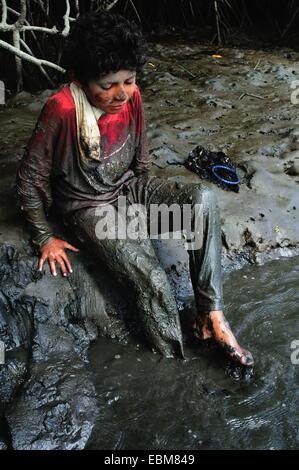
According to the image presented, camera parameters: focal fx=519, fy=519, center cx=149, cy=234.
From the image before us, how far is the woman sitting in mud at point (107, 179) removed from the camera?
256 centimetres

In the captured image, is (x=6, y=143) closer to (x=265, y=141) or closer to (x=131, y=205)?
(x=131, y=205)

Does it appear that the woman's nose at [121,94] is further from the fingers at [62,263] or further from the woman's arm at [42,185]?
the fingers at [62,263]

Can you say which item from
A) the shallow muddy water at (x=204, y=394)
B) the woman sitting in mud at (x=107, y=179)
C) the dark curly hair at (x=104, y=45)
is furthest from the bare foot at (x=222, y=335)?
the dark curly hair at (x=104, y=45)

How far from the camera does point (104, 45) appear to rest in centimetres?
247

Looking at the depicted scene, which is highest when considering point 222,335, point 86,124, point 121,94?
point 121,94

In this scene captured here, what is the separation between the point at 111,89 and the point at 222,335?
1413 millimetres

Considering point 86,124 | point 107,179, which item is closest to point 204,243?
point 107,179

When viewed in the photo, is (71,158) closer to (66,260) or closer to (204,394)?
(66,260)

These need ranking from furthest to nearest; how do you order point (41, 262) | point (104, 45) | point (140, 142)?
point (140, 142) < point (41, 262) < point (104, 45)

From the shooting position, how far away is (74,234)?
314cm

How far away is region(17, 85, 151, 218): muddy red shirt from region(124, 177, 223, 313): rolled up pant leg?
313 mm

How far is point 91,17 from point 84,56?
19 cm

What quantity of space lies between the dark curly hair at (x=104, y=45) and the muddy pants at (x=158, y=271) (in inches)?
32.0
